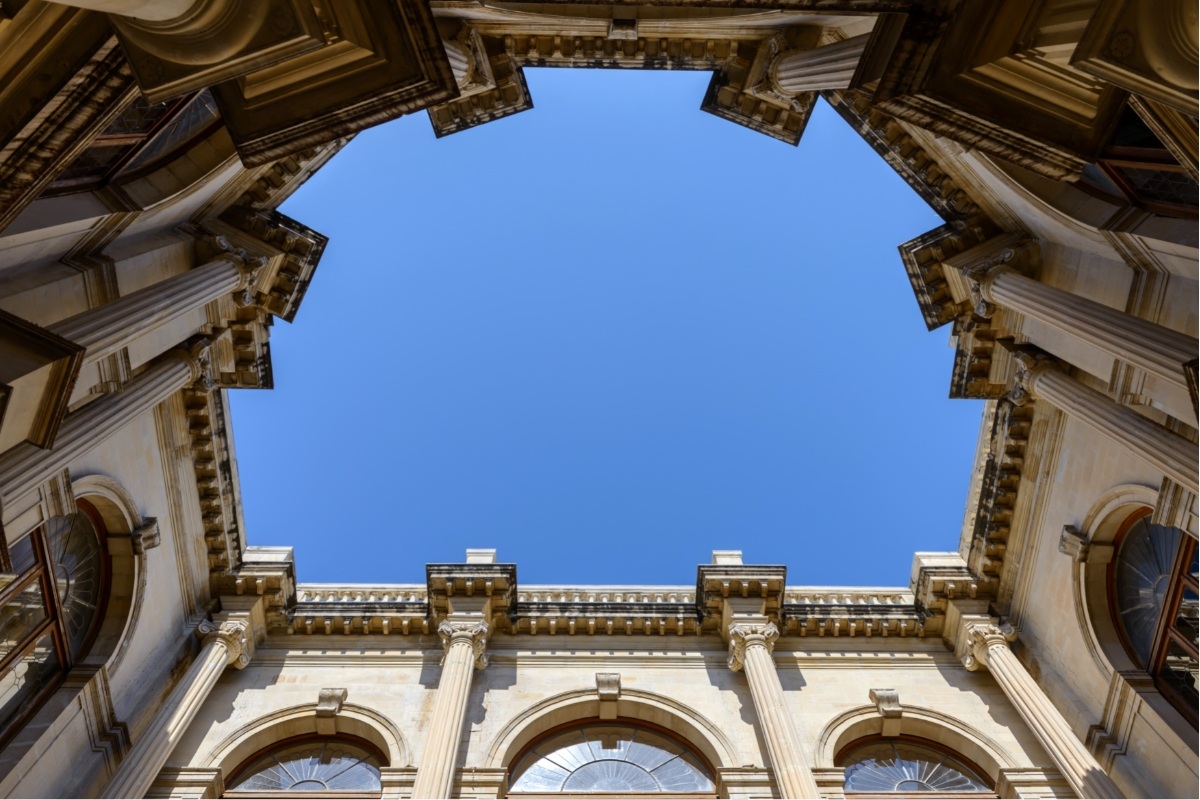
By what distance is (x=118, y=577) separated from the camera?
53.6 ft

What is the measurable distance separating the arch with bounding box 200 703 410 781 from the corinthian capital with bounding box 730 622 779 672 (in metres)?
6.89

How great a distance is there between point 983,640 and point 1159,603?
3.76 metres

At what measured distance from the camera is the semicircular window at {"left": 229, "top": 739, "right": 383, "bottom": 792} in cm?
1595

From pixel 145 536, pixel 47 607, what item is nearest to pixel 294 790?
pixel 47 607

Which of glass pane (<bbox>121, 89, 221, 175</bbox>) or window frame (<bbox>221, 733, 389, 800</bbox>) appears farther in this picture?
window frame (<bbox>221, 733, 389, 800</bbox>)

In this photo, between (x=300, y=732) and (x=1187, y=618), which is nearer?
(x=1187, y=618)

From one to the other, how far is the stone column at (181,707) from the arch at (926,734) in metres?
11.9

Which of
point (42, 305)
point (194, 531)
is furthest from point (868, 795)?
point (42, 305)

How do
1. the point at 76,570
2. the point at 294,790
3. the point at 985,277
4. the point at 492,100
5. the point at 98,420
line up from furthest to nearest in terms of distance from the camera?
the point at 492,100 < the point at 985,277 < the point at 294,790 < the point at 76,570 < the point at 98,420

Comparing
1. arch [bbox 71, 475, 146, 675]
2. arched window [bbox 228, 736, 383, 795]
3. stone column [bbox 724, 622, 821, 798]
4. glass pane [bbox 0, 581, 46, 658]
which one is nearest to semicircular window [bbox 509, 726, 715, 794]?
stone column [bbox 724, 622, 821, 798]

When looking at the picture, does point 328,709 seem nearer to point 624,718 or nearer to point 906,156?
point 624,718

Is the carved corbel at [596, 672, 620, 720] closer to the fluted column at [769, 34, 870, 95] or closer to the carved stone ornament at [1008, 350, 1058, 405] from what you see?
the carved stone ornament at [1008, 350, 1058, 405]

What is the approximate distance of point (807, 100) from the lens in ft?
58.4

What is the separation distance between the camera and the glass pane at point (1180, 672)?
14.1 m
